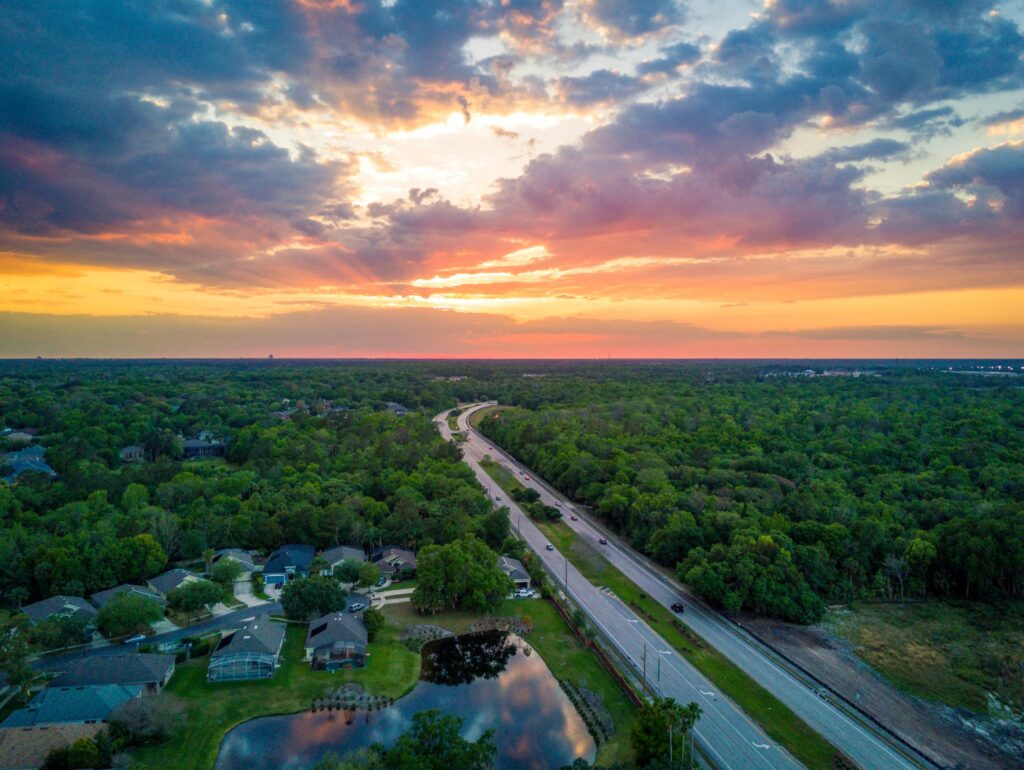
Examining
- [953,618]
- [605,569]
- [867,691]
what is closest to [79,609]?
[605,569]

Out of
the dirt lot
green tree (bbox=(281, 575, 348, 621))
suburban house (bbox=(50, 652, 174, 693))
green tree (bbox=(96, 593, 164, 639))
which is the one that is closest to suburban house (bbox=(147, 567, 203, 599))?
green tree (bbox=(96, 593, 164, 639))

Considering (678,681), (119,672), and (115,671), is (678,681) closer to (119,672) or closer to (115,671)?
(119,672)

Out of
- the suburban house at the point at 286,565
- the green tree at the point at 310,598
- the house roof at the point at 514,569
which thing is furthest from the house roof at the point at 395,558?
the green tree at the point at 310,598

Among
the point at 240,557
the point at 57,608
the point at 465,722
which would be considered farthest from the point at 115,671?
the point at 240,557

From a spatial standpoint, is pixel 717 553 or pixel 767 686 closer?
pixel 767 686

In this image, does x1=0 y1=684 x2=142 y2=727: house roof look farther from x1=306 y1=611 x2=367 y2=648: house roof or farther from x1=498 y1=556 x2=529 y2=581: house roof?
x1=498 y1=556 x2=529 y2=581: house roof

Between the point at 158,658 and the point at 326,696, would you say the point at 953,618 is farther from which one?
the point at 158,658
